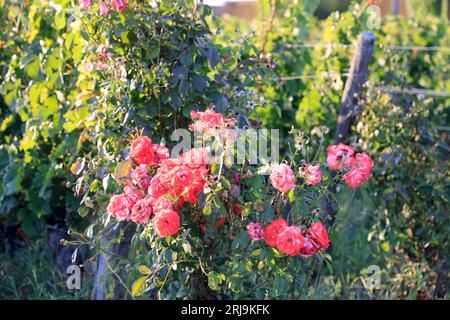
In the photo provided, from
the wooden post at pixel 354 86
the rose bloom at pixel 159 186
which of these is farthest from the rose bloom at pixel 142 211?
the wooden post at pixel 354 86

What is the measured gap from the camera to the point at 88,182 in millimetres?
2912

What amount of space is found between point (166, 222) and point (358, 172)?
2.16 ft

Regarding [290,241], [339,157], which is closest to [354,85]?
[339,157]

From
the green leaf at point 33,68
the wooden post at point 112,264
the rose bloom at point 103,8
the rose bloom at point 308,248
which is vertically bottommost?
the wooden post at point 112,264

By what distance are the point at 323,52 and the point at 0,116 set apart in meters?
1.90

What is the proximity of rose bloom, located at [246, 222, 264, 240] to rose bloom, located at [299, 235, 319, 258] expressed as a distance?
14 centimetres

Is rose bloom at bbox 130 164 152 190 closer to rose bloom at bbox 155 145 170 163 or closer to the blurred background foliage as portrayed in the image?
rose bloom at bbox 155 145 170 163

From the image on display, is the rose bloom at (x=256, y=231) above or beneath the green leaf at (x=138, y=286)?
above

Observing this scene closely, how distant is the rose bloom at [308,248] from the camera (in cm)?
241

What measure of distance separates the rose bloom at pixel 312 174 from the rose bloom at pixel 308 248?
174 millimetres

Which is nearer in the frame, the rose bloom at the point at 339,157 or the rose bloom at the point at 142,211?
the rose bloom at the point at 142,211

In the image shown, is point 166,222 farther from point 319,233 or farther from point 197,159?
point 319,233

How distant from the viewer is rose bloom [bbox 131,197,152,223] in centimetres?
243

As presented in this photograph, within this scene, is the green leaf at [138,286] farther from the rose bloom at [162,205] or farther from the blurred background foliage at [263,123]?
the blurred background foliage at [263,123]
